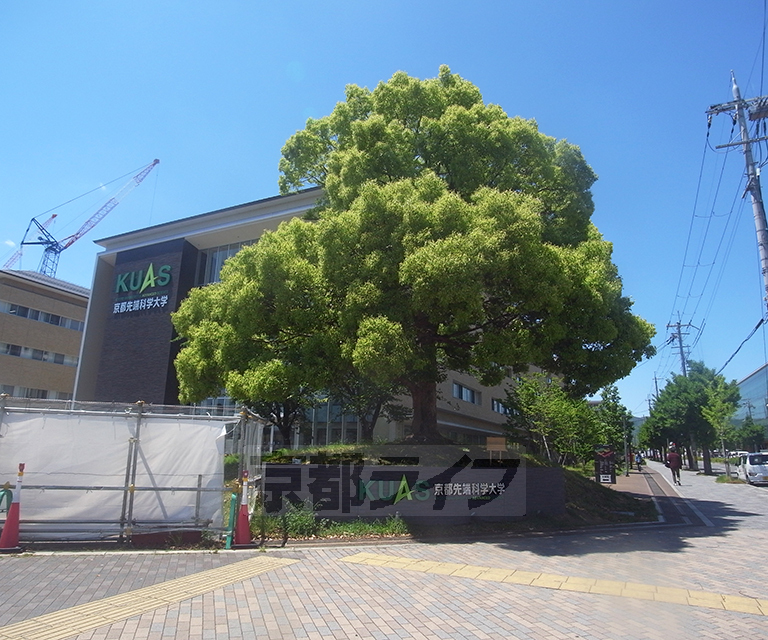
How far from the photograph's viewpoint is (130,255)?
120 ft

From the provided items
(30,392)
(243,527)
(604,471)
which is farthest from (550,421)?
(30,392)

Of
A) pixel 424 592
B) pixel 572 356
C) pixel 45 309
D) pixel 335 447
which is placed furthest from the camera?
pixel 45 309

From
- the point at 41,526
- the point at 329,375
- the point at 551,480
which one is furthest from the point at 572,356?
the point at 41,526

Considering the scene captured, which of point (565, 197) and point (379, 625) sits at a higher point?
point (565, 197)

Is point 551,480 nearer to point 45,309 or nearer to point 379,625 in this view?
point 379,625

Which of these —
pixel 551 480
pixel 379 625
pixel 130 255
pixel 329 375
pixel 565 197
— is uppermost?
pixel 130 255

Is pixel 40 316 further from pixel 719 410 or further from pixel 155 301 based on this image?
pixel 719 410

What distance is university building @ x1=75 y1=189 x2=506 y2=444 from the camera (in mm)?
32625

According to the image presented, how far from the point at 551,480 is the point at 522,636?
26.2 feet

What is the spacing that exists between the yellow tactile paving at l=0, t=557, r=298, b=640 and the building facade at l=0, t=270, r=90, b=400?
3637 centimetres

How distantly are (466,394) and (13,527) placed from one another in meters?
31.4

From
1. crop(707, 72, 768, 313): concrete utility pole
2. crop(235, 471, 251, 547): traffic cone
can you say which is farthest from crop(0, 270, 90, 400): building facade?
crop(707, 72, 768, 313): concrete utility pole

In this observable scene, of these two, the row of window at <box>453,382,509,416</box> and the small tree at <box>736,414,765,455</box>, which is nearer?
the row of window at <box>453,382,509,416</box>

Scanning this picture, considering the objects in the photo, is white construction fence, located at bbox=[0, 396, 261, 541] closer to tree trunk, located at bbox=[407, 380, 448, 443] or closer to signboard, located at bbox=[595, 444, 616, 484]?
tree trunk, located at bbox=[407, 380, 448, 443]
